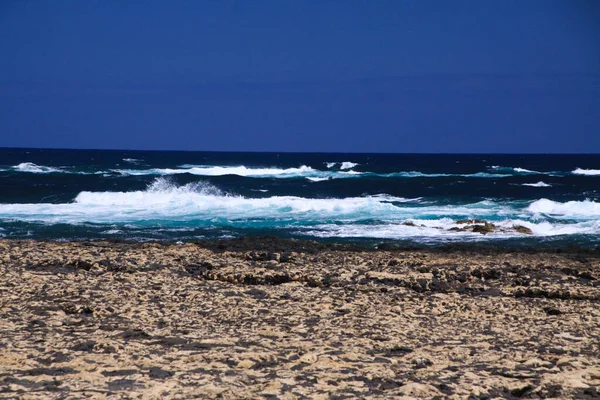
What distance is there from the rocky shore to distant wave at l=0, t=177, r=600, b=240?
7587mm

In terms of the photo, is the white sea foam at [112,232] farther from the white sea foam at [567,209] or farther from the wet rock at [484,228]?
the white sea foam at [567,209]

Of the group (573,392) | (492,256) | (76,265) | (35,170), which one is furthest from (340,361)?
(35,170)

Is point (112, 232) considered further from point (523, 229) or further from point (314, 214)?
point (523, 229)

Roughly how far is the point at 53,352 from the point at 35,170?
149ft

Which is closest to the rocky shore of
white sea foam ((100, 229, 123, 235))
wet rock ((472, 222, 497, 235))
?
white sea foam ((100, 229, 123, 235))

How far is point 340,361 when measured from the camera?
503 centimetres

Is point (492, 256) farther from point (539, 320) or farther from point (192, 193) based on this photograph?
point (192, 193)

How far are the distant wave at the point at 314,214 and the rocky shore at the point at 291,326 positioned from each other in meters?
7.59

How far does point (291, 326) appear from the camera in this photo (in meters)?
6.08

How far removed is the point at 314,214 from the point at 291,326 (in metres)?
16.2

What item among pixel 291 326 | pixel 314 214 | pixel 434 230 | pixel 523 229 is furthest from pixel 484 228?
pixel 291 326

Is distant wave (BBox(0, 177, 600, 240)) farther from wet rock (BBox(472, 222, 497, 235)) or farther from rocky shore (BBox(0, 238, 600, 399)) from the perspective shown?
rocky shore (BBox(0, 238, 600, 399))

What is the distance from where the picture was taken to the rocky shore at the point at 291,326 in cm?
455

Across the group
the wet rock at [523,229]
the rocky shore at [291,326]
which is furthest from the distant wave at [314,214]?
the rocky shore at [291,326]
